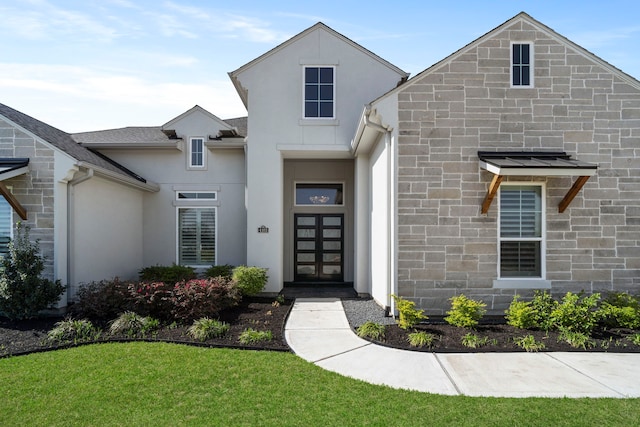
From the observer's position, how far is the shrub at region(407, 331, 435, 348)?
6102 millimetres

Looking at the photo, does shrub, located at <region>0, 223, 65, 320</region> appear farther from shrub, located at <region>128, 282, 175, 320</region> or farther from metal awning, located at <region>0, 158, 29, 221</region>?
shrub, located at <region>128, 282, 175, 320</region>

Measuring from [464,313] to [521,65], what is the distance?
5.05 m

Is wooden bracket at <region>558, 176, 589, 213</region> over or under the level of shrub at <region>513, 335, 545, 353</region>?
over

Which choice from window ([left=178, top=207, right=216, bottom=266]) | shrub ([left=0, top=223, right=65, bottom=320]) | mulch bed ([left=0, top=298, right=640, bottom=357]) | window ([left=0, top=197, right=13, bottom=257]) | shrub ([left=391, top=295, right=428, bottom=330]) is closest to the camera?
mulch bed ([left=0, top=298, right=640, bottom=357])

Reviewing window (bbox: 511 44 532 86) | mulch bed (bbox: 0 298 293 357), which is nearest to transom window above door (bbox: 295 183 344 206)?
mulch bed (bbox: 0 298 293 357)

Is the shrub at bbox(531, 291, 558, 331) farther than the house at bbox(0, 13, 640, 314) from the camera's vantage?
No

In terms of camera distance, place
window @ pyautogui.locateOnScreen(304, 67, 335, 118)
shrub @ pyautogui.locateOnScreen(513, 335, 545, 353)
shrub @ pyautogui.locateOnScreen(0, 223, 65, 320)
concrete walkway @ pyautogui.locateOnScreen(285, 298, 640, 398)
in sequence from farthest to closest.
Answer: window @ pyautogui.locateOnScreen(304, 67, 335, 118) < shrub @ pyautogui.locateOnScreen(0, 223, 65, 320) < shrub @ pyautogui.locateOnScreen(513, 335, 545, 353) < concrete walkway @ pyautogui.locateOnScreen(285, 298, 640, 398)

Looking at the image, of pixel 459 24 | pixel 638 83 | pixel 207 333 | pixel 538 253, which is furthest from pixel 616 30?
pixel 207 333

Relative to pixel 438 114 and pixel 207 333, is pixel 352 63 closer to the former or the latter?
pixel 438 114

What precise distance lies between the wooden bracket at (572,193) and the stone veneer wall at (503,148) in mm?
121

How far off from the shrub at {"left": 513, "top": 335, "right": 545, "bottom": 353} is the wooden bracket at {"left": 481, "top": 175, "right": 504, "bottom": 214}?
2427 millimetres

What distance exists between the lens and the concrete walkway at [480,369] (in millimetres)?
4582

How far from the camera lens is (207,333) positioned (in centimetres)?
662

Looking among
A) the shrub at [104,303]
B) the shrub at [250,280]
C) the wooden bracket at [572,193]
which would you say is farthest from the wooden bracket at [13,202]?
the wooden bracket at [572,193]
